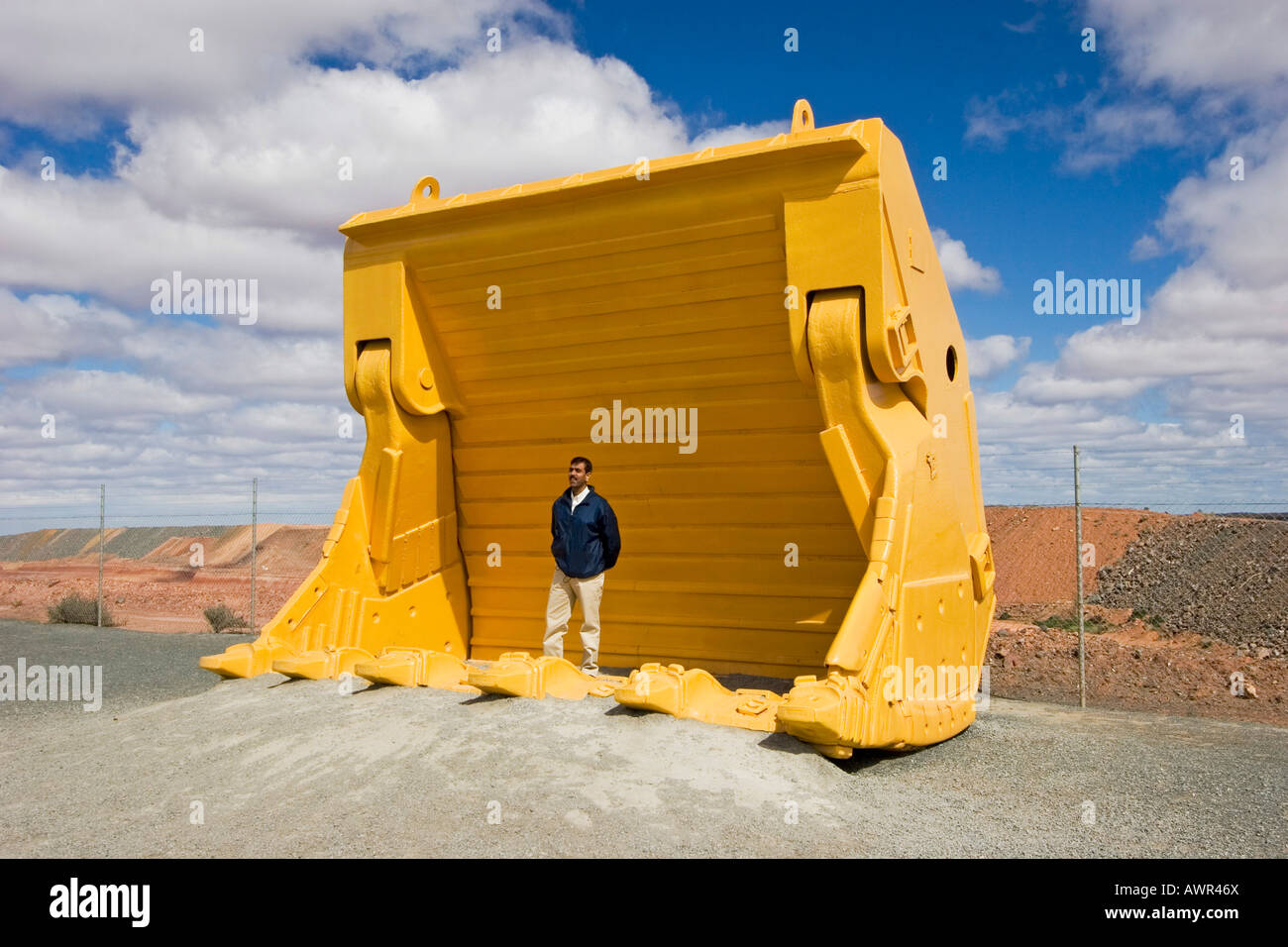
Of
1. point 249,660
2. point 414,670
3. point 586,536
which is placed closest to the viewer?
point 414,670

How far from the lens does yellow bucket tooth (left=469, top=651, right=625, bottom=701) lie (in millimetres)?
5293

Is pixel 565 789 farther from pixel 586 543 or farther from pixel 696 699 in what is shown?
pixel 586 543

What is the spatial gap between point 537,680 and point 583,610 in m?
1.44

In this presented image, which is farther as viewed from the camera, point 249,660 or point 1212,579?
point 1212,579

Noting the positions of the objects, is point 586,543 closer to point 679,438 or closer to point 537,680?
point 679,438

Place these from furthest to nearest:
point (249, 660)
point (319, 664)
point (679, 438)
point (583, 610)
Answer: point (679, 438)
point (583, 610)
point (249, 660)
point (319, 664)

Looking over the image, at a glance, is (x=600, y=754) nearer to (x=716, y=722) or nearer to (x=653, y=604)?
(x=716, y=722)

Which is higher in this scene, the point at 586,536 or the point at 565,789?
the point at 586,536

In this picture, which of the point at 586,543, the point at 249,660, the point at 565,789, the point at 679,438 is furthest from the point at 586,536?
the point at 565,789

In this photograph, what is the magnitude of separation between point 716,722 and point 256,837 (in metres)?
2.17

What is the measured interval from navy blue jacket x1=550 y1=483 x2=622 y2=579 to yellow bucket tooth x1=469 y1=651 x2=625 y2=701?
3.55 ft

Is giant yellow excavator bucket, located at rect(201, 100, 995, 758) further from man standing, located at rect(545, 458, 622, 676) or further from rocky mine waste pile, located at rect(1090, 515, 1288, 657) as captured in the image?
rocky mine waste pile, located at rect(1090, 515, 1288, 657)

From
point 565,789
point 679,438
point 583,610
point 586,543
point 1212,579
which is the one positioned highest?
point 679,438

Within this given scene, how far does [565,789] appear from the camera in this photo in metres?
4.25
